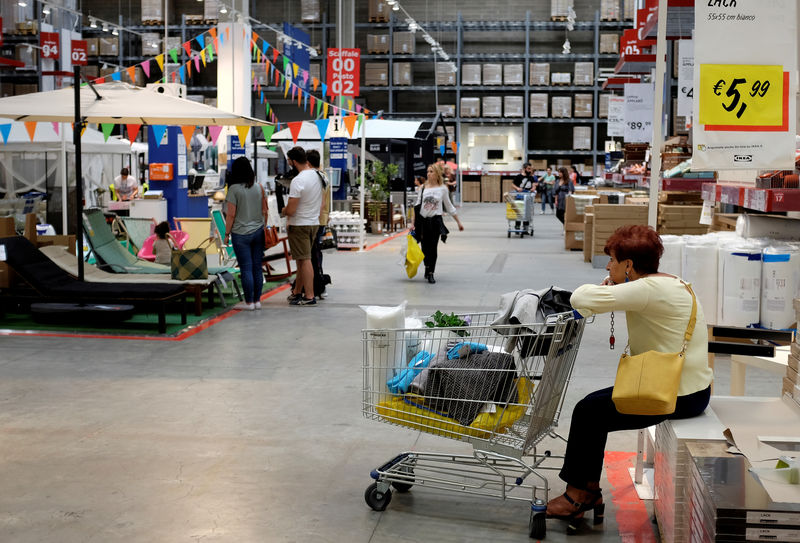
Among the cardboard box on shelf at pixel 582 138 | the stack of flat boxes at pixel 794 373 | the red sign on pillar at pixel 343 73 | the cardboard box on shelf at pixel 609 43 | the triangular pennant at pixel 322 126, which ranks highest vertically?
the cardboard box on shelf at pixel 609 43

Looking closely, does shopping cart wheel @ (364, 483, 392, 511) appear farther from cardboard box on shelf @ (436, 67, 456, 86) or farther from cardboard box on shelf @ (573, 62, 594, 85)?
cardboard box on shelf @ (436, 67, 456, 86)

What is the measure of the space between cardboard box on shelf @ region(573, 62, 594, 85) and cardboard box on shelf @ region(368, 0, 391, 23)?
23.8 feet

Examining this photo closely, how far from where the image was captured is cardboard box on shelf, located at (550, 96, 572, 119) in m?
35.7

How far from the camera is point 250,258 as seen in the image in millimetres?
9891

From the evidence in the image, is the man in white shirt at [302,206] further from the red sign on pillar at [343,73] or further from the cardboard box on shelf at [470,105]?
the cardboard box on shelf at [470,105]

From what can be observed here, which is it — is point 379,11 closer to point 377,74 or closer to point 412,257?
point 377,74

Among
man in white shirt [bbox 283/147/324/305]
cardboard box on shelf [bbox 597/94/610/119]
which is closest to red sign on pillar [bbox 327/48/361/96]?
man in white shirt [bbox 283/147/324/305]

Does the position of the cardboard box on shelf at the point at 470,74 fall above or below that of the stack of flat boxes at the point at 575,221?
above

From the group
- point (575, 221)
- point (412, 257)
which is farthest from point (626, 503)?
point (575, 221)

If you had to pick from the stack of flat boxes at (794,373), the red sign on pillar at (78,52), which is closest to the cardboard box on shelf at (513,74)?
the red sign on pillar at (78,52)

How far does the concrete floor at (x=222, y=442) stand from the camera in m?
4.03

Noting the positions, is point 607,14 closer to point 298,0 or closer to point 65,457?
point 298,0

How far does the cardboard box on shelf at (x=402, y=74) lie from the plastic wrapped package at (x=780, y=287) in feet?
107

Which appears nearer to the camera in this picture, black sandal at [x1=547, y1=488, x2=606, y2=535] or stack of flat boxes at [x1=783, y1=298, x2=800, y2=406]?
stack of flat boxes at [x1=783, y1=298, x2=800, y2=406]
